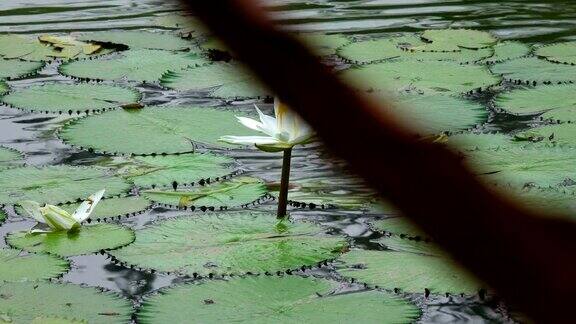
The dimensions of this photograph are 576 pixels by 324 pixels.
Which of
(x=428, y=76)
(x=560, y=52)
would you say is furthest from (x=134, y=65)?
(x=560, y=52)

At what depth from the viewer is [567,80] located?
131 inches

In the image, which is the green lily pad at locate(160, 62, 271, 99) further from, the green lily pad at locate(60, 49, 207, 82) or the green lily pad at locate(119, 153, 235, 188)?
the green lily pad at locate(119, 153, 235, 188)

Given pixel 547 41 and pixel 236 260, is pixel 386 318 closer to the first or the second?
pixel 236 260

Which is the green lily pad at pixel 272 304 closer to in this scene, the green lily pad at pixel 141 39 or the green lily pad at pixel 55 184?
the green lily pad at pixel 55 184

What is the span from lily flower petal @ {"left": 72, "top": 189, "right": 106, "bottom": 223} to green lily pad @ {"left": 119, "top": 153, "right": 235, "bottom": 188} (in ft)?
0.80

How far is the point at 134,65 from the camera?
140 inches

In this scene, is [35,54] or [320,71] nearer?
[320,71]

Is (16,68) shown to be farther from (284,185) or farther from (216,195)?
(284,185)

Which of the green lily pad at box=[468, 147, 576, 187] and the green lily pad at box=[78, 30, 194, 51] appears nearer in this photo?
the green lily pad at box=[468, 147, 576, 187]

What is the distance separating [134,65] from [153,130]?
2.55ft

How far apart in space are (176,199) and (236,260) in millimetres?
403

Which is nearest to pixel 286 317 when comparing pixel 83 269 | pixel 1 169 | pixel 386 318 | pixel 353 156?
pixel 386 318


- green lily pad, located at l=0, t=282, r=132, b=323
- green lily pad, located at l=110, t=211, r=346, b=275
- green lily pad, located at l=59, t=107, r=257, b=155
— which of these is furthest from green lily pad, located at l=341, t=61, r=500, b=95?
green lily pad, located at l=0, t=282, r=132, b=323

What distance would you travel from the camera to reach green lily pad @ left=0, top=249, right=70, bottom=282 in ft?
6.23
